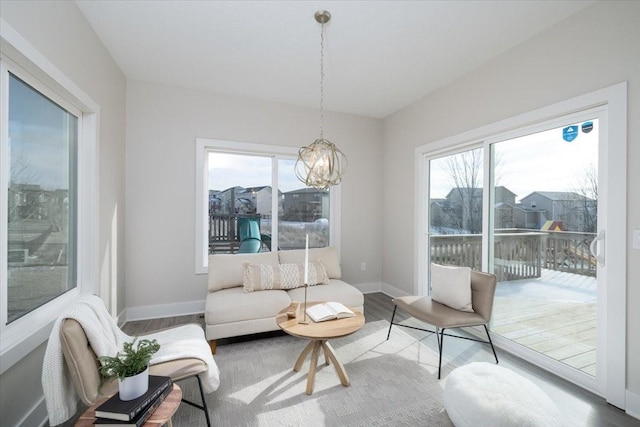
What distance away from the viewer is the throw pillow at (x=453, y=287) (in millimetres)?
2478

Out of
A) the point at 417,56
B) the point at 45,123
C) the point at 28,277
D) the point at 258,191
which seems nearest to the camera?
the point at 28,277

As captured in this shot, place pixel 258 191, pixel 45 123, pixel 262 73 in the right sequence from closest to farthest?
pixel 45 123 → pixel 262 73 → pixel 258 191

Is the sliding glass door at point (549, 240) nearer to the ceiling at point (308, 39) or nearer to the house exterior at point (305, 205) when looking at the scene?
the ceiling at point (308, 39)

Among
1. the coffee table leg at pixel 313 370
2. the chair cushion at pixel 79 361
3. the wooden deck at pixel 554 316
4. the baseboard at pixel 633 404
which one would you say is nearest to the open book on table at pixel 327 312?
the coffee table leg at pixel 313 370

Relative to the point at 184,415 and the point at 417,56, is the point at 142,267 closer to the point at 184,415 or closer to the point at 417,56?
the point at 184,415

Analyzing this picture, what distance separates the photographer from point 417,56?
276 centimetres

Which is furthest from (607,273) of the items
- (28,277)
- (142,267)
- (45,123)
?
(142,267)

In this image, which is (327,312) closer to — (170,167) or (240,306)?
(240,306)

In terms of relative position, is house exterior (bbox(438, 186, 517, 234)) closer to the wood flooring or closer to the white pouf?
the wood flooring

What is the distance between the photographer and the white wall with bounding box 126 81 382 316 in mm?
3307

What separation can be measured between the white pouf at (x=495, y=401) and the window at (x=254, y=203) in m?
2.62

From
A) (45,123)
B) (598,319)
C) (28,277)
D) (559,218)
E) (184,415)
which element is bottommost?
(184,415)

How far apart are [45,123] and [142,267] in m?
1.88

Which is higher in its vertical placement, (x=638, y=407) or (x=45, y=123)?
(x=45, y=123)
